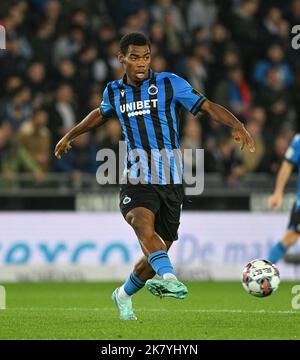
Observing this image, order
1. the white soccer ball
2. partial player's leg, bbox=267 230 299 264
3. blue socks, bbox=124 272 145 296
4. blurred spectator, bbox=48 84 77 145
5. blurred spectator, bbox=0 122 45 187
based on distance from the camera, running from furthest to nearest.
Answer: blurred spectator, bbox=48 84 77 145 → blurred spectator, bbox=0 122 45 187 → partial player's leg, bbox=267 230 299 264 → the white soccer ball → blue socks, bbox=124 272 145 296

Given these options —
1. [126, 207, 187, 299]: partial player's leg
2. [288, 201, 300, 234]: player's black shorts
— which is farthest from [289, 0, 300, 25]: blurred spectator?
[126, 207, 187, 299]: partial player's leg

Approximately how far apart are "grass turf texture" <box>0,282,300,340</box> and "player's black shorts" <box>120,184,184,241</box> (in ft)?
2.60

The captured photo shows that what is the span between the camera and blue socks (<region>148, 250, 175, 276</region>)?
26.5 feet

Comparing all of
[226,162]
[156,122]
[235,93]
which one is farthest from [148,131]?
[235,93]

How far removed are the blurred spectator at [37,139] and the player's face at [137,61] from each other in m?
6.88

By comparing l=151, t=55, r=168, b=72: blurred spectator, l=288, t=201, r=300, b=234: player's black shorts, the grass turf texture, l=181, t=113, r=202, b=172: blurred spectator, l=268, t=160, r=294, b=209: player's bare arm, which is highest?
l=151, t=55, r=168, b=72: blurred spectator

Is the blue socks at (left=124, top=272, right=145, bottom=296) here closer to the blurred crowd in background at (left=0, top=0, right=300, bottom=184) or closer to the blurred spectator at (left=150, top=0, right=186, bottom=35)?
the blurred crowd in background at (left=0, top=0, right=300, bottom=184)

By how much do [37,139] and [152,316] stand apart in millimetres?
6743

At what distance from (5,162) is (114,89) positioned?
674cm

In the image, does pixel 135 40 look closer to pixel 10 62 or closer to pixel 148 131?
pixel 148 131

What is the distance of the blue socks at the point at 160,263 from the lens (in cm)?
807

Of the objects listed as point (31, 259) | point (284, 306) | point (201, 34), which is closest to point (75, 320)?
point (284, 306)

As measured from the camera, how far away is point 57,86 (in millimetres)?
16906

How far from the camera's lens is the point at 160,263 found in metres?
8.15
